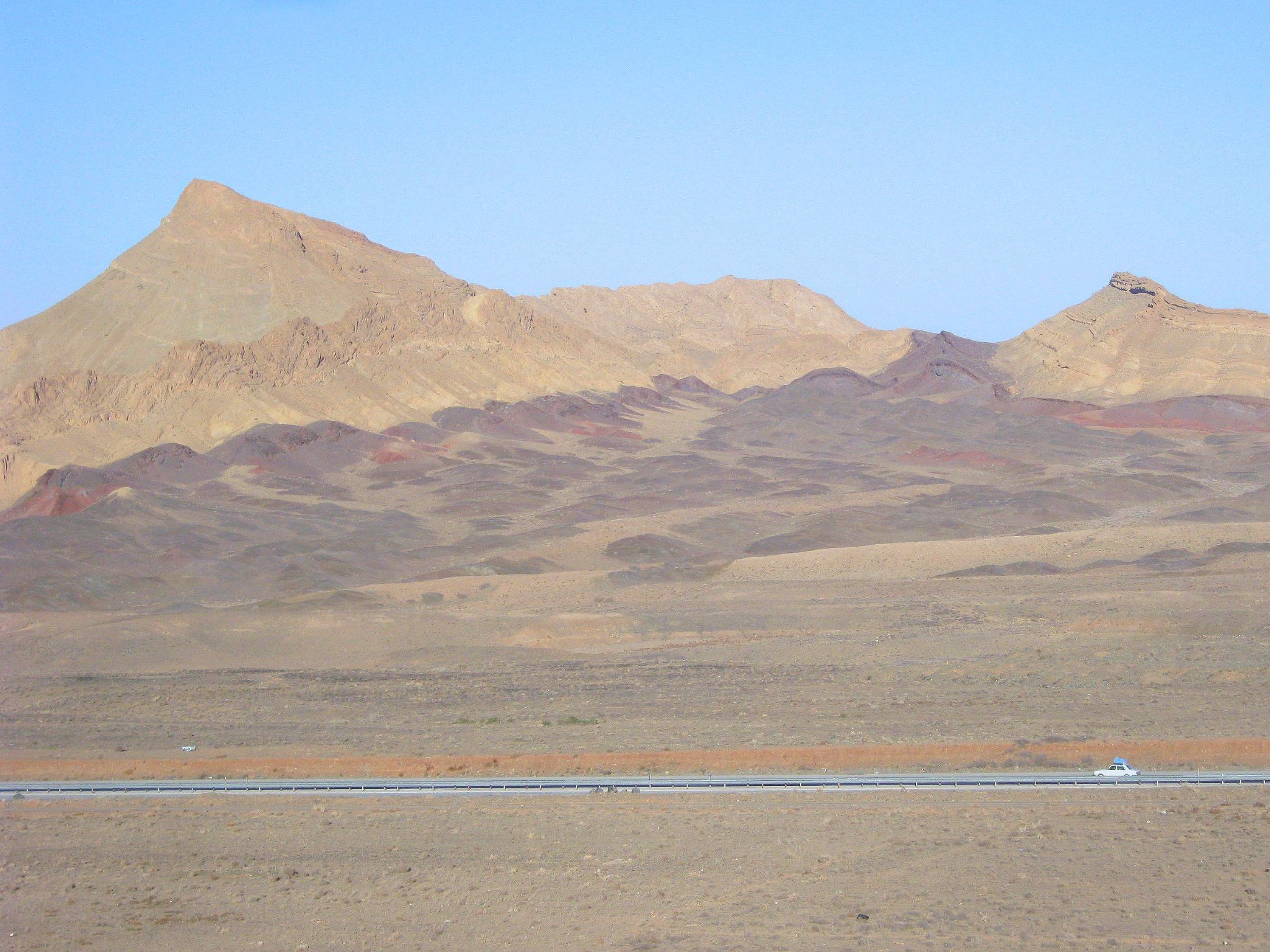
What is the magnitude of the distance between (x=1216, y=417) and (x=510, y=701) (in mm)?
78540

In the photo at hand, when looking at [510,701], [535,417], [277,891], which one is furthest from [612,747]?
[535,417]

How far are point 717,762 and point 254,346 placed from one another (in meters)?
73.4

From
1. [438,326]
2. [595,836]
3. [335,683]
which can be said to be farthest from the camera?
[438,326]

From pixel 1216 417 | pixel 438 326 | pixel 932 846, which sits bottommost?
pixel 932 846

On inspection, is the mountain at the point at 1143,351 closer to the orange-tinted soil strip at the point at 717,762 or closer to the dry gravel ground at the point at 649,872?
the orange-tinted soil strip at the point at 717,762

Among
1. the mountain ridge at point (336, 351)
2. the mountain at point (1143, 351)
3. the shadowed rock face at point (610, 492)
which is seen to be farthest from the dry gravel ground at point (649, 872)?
the mountain at point (1143, 351)

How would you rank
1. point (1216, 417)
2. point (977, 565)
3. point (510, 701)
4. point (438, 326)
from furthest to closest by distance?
point (438, 326) < point (1216, 417) < point (977, 565) < point (510, 701)

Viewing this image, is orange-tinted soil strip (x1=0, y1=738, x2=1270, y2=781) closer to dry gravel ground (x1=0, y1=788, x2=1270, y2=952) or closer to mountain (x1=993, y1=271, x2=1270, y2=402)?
dry gravel ground (x1=0, y1=788, x2=1270, y2=952)

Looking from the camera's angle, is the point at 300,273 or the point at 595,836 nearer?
the point at 595,836

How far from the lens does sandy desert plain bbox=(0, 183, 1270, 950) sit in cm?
1463

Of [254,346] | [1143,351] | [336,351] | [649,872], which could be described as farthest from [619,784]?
[1143,351]

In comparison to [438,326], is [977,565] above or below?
below

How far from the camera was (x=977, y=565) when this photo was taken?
43125mm

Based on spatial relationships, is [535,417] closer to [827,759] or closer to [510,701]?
[510,701]
